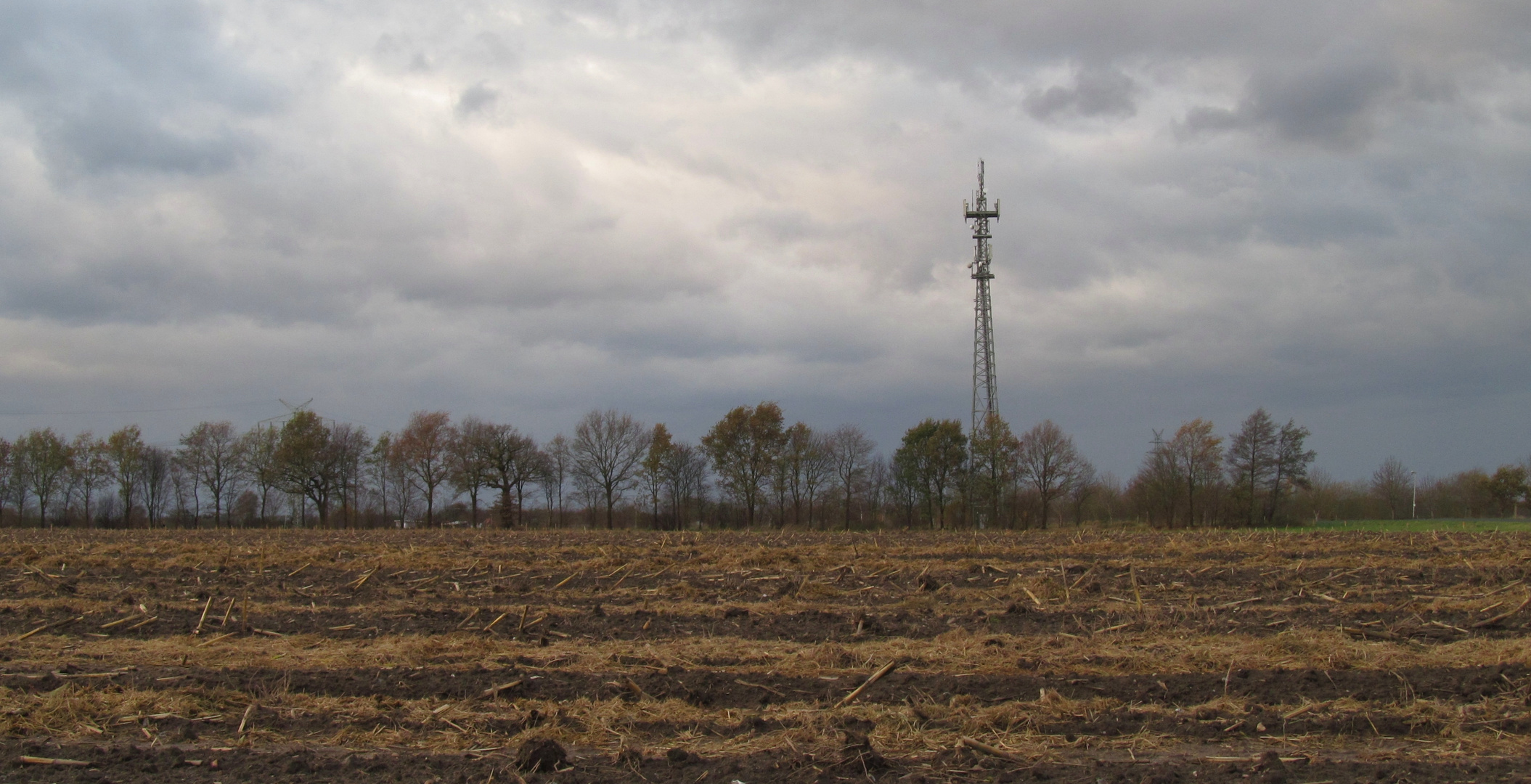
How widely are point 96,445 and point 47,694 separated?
10803 cm

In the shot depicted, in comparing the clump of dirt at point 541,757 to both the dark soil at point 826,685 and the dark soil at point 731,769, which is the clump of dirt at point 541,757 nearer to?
the dark soil at point 731,769

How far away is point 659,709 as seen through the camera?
870 cm

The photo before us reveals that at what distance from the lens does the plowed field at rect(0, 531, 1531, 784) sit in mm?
7211

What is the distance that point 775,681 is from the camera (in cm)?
970

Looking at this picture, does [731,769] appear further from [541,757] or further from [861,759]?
[541,757]

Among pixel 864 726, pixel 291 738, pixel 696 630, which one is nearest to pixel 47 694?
pixel 291 738

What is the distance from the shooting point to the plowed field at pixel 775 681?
284 inches

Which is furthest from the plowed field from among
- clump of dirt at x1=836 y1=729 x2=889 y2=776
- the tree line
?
the tree line

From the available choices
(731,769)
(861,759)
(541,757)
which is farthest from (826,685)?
(541,757)

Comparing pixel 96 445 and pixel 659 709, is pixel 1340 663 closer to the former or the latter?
pixel 659 709

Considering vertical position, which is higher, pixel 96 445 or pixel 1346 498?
pixel 96 445

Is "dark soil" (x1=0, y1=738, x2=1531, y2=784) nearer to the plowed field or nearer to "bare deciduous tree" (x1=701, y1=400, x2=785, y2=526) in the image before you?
the plowed field

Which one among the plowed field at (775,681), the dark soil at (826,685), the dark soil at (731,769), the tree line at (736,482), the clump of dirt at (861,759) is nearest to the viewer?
the dark soil at (731,769)

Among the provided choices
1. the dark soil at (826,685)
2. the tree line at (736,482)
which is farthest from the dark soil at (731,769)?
the tree line at (736,482)
